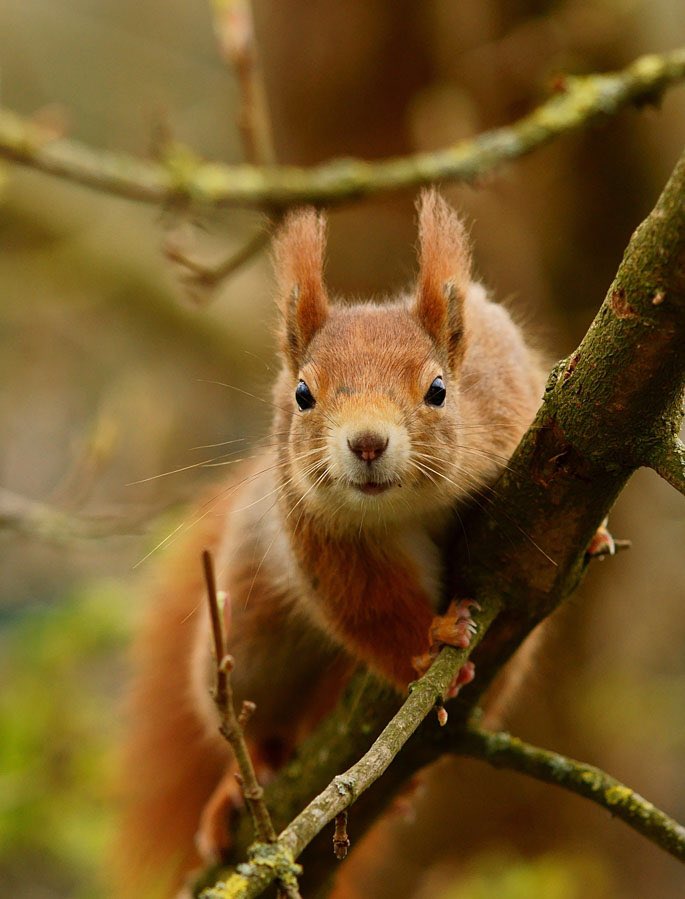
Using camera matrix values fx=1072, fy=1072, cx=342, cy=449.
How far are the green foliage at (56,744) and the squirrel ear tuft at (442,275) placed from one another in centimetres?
152

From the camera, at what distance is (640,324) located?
4.31 feet

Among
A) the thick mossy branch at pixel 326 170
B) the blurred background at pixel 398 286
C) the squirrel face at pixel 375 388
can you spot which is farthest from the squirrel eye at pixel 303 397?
the blurred background at pixel 398 286

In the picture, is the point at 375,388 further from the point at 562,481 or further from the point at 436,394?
the point at 562,481

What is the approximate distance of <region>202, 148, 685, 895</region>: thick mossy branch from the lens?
4.19ft

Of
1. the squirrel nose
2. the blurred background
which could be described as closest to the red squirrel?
the squirrel nose

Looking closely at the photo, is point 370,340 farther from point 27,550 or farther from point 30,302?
point 30,302

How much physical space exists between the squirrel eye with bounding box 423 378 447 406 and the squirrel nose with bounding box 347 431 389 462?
0.67 ft

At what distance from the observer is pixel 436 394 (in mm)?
1883

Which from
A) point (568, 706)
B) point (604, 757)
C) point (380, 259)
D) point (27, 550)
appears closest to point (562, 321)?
point (380, 259)

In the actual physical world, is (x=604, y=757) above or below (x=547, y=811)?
above

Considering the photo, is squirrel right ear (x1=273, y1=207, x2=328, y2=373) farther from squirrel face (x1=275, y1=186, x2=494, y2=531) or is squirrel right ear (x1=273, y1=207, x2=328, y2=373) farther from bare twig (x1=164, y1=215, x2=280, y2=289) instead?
bare twig (x1=164, y1=215, x2=280, y2=289)

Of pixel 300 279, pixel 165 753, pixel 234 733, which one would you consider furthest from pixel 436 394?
pixel 165 753

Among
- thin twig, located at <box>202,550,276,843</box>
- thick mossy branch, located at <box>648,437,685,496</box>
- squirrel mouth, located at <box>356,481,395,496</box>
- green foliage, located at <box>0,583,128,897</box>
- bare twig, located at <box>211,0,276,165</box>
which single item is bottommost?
green foliage, located at <box>0,583,128,897</box>

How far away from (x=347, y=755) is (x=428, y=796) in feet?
8.27
